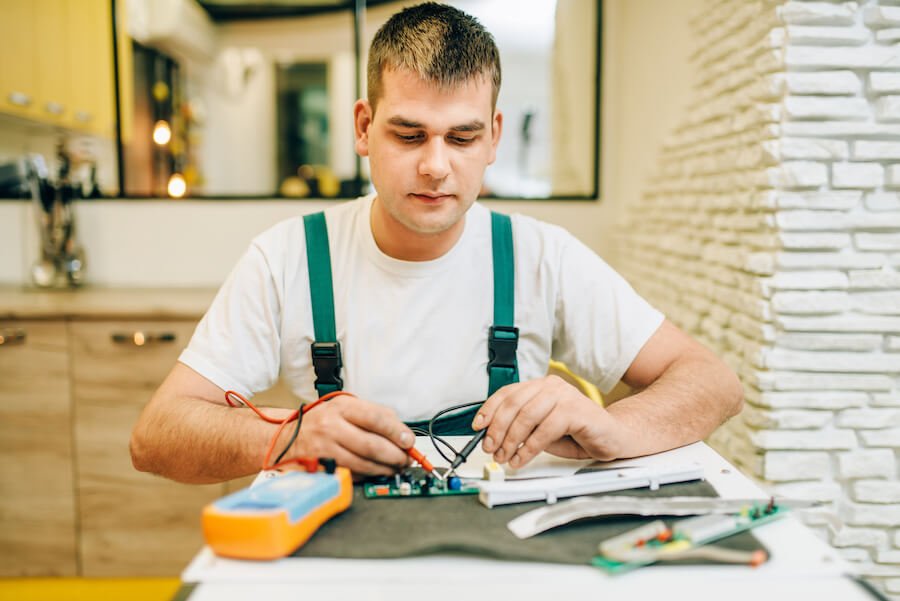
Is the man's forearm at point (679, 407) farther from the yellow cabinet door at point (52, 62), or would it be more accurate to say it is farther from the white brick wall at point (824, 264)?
Answer: the yellow cabinet door at point (52, 62)

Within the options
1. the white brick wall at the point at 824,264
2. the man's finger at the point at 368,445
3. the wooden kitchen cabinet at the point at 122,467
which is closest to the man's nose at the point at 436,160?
the man's finger at the point at 368,445

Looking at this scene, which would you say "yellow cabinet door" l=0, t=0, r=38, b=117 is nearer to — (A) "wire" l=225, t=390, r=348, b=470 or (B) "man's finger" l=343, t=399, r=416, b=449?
(A) "wire" l=225, t=390, r=348, b=470

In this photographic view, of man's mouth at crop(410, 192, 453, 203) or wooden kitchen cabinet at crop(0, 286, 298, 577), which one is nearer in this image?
man's mouth at crop(410, 192, 453, 203)

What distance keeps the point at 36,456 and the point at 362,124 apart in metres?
1.67

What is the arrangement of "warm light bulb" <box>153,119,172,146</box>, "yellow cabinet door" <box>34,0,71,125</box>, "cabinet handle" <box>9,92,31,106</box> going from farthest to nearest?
1. "warm light bulb" <box>153,119,172,146</box>
2. "yellow cabinet door" <box>34,0,71,125</box>
3. "cabinet handle" <box>9,92,31,106</box>

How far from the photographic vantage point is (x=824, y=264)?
1.46m

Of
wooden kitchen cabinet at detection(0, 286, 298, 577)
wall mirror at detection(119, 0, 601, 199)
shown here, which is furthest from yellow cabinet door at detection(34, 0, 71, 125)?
wooden kitchen cabinet at detection(0, 286, 298, 577)

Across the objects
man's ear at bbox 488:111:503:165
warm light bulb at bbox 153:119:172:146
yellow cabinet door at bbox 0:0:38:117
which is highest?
yellow cabinet door at bbox 0:0:38:117

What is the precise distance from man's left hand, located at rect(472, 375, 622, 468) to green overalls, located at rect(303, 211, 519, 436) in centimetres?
33

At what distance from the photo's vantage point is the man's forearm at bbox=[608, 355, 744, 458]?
3.20ft

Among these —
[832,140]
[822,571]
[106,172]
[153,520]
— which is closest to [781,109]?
[832,140]

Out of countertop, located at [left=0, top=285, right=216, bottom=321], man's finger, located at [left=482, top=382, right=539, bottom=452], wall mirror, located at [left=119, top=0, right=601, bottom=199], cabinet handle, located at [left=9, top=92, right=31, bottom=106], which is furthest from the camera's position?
wall mirror, located at [left=119, top=0, right=601, bottom=199]

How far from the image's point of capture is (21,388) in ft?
7.21

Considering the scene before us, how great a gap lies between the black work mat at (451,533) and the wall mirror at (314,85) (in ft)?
6.66
